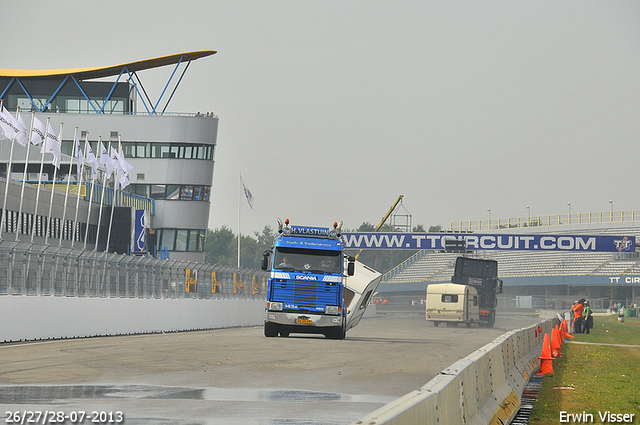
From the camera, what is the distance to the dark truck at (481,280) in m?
58.9

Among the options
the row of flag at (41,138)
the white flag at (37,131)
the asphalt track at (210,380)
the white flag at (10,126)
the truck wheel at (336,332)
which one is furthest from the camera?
the white flag at (37,131)

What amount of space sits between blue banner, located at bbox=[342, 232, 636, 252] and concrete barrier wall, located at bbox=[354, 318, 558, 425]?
53522 mm

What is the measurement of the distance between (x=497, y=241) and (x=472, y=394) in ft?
208

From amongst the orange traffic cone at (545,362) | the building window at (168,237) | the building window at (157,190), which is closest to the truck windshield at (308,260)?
the orange traffic cone at (545,362)

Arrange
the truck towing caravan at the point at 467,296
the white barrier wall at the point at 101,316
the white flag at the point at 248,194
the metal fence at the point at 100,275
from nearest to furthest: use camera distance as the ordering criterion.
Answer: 1. the white barrier wall at the point at 101,316
2. the metal fence at the point at 100,275
3. the truck towing caravan at the point at 467,296
4. the white flag at the point at 248,194

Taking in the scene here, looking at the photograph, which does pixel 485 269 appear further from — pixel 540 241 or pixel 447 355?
pixel 447 355

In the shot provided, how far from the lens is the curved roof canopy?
72938 millimetres

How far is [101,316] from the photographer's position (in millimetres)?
27375

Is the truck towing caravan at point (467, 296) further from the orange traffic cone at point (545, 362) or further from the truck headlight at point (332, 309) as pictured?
the orange traffic cone at point (545, 362)

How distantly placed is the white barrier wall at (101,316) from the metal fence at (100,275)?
0.99 ft

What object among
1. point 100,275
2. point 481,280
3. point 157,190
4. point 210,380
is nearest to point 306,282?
point 100,275

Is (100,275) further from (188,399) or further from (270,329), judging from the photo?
(188,399)

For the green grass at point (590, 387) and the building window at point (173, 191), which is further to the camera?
the building window at point (173, 191)

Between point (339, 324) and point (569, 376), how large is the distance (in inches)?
400
